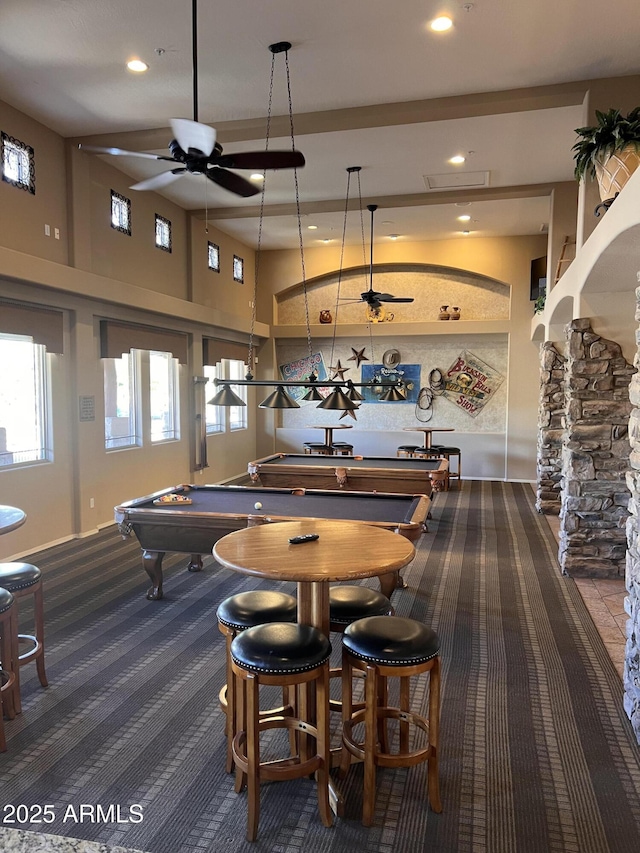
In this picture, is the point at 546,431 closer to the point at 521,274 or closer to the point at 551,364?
the point at 551,364

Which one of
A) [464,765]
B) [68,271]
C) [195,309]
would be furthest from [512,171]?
[464,765]

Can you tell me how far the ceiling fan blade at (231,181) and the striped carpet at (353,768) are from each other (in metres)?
2.90

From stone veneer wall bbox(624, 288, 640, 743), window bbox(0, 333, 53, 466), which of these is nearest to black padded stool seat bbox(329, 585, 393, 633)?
stone veneer wall bbox(624, 288, 640, 743)

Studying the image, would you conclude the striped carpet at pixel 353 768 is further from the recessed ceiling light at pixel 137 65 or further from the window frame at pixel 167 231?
the window frame at pixel 167 231

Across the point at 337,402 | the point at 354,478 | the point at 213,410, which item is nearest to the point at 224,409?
the point at 213,410

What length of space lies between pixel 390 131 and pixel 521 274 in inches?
191

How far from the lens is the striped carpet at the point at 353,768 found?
6.89ft

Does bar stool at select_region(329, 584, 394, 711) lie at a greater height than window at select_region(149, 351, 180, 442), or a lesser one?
lesser

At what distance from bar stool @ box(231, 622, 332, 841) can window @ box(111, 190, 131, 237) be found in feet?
19.1

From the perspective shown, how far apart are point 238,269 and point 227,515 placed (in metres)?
7.17

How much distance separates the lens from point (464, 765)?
2.47 m

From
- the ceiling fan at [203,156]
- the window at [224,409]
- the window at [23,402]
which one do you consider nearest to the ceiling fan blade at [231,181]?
the ceiling fan at [203,156]

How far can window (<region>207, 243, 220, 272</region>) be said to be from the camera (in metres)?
9.02

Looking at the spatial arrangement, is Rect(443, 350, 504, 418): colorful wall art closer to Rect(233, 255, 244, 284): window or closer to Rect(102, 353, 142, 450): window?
Rect(233, 255, 244, 284): window
